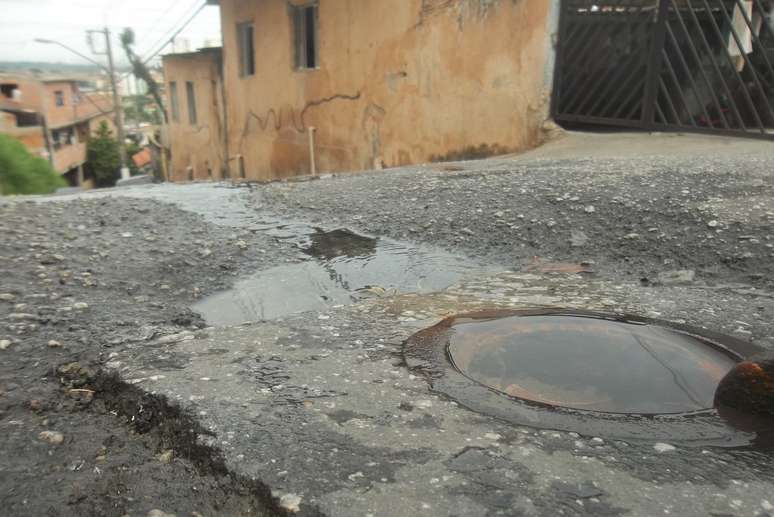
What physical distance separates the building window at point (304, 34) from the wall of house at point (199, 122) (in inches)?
151

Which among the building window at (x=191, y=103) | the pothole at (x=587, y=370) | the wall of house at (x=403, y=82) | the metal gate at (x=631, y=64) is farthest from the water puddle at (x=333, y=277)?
the building window at (x=191, y=103)

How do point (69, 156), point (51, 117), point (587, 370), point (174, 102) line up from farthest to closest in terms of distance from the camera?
point (69, 156), point (51, 117), point (174, 102), point (587, 370)

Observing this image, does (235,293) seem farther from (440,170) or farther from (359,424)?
(440,170)

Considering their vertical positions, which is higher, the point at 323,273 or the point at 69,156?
the point at 323,273

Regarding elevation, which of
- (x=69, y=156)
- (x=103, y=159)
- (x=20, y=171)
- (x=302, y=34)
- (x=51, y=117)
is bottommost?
(x=103, y=159)

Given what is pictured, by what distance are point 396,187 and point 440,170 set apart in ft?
3.06

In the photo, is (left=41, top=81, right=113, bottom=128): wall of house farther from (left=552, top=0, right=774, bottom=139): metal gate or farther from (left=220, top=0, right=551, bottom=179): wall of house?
(left=552, top=0, right=774, bottom=139): metal gate

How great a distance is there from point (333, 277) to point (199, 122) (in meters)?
13.1

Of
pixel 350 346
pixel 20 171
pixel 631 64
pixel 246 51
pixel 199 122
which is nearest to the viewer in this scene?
pixel 350 346

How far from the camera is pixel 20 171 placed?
16.6 meters

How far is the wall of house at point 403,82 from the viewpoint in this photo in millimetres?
7152

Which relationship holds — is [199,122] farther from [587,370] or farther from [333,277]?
[587,370]

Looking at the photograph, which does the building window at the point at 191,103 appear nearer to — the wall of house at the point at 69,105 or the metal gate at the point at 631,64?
the metal gate at the point at 631,64

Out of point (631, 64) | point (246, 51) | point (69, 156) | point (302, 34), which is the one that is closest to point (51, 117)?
point (69, 156)
